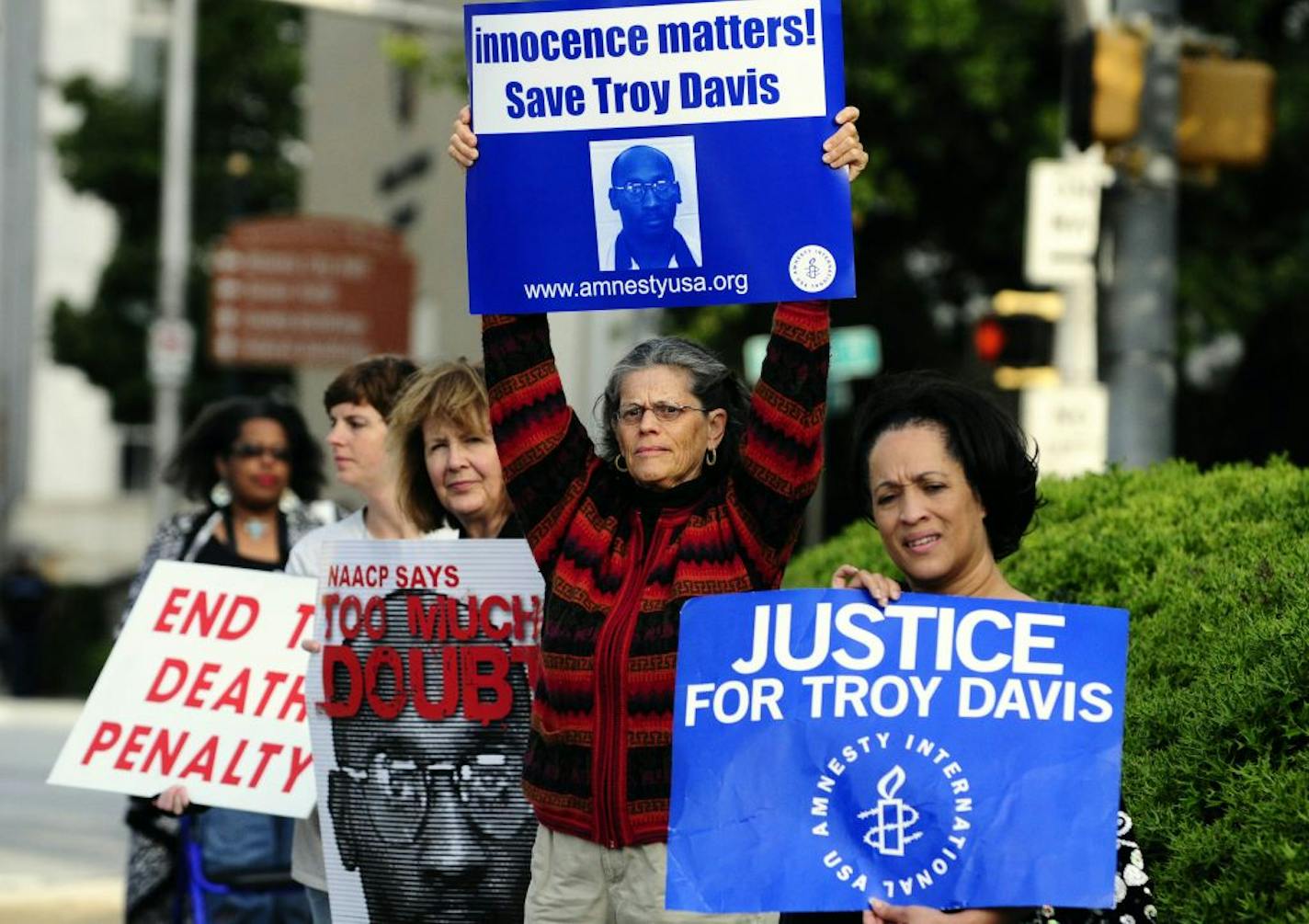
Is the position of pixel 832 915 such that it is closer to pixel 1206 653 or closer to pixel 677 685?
pixel 677 685

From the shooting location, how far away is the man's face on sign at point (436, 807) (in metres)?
4.92

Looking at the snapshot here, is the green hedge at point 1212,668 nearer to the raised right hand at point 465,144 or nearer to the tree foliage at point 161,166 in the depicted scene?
the raised right hand at point 465,144

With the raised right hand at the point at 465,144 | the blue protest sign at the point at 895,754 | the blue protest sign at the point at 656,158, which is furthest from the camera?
the raised right hand at the point at 465,144

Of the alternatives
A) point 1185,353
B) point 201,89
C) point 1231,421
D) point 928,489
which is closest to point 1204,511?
point 928,489

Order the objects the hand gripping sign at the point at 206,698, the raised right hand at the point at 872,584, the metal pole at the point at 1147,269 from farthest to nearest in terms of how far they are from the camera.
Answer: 1. the metal pole at the point at 1147,269
2. the hand gripping sign at the point at 206,698
3. the raised right hand at the point at 872,584

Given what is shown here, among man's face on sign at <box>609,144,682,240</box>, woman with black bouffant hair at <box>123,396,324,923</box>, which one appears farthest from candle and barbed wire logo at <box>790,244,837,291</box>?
woman with black bouffant hair at <box>123,396,324,923</box>

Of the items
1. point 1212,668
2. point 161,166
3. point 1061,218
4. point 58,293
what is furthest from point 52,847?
point 58,293

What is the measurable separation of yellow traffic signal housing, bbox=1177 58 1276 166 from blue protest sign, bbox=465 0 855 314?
6127 mm

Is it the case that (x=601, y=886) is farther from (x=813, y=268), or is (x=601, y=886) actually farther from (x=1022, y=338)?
(x=1022, y=338)

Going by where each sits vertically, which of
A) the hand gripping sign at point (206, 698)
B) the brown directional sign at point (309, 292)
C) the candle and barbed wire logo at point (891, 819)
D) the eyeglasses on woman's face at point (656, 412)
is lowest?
the candle and barbed wire logo at point (891, 819)

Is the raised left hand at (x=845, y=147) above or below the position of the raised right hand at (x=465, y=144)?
below

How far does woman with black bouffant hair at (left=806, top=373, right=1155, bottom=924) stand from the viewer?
12.3ft

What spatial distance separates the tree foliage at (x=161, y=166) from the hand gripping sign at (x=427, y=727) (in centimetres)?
3346

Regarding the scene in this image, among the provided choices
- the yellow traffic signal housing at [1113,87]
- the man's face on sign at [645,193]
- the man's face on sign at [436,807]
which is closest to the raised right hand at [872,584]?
the man's face on sign at [645,193]
